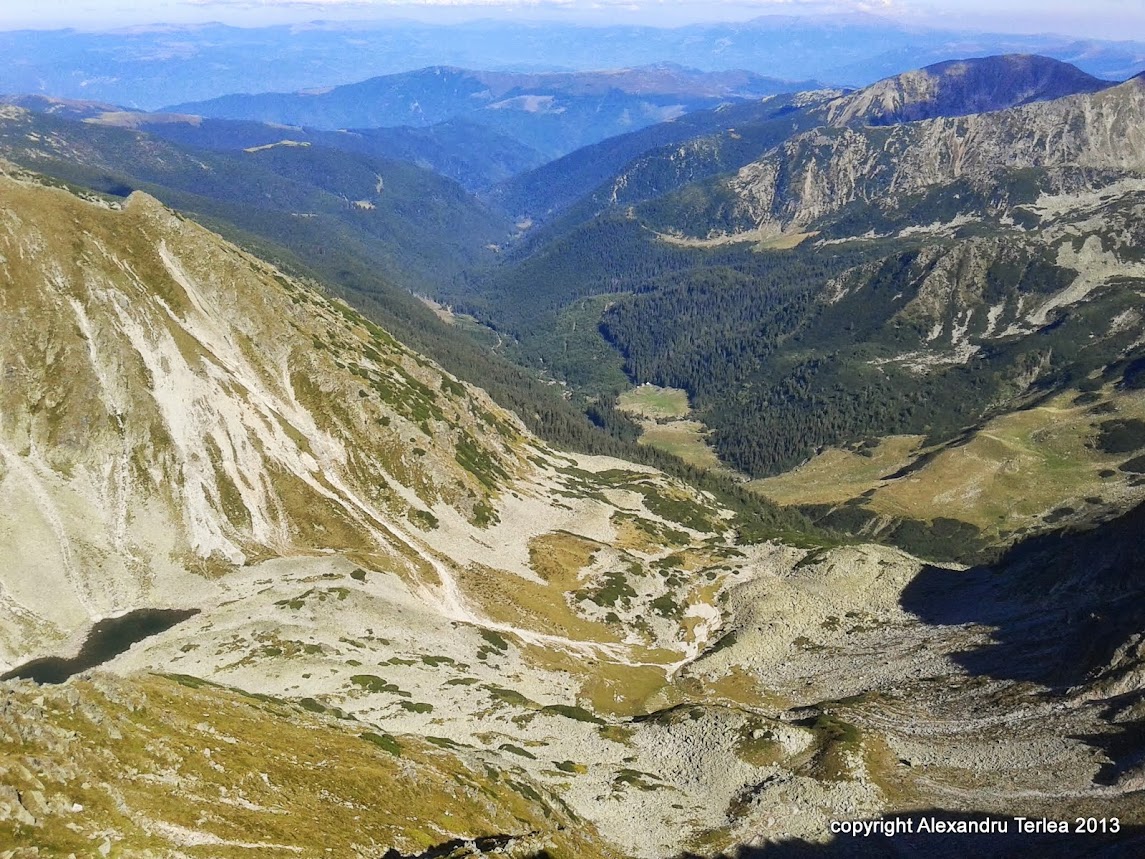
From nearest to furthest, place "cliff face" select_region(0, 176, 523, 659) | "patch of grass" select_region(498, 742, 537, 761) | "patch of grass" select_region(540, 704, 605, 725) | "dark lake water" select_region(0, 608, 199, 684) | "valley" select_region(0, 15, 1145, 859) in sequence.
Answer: "valley" select_region(0, 15, 1145, 859), "patch of grass" select_region(498, 742, 537, 761), "patch of grass" select_region(540, 704, 605, 725), "dark lake water" select_region(0, 608, 199, 684), "cliff face" select_region(0, 176, 523, 659)

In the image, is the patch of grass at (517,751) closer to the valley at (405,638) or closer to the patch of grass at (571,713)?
the valley at (405,638)

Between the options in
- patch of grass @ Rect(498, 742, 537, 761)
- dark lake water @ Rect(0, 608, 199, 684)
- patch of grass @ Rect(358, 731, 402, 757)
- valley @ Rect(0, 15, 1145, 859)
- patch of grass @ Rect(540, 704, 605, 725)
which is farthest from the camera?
dark lake water @ Rect(0, 608, 199, 684)

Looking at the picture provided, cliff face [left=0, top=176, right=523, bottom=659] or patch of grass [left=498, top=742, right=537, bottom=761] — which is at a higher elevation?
cliff face [left=0, top=176, right=523, bottom=659]

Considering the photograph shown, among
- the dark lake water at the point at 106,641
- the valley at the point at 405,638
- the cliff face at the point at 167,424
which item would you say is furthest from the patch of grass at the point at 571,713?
the dark lake water at the point at 106,641

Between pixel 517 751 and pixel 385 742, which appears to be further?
pixel 517 751

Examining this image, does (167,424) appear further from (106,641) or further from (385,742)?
(385,742)

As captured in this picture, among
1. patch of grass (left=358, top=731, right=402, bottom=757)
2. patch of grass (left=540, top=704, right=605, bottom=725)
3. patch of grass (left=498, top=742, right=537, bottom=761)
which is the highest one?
patch of grass (left=358, top=731, right=402, bottom=757)

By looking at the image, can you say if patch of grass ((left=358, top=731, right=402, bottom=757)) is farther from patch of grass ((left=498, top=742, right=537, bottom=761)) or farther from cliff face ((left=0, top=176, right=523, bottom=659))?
Answer: cliff face ((left=0, top=176, right=523, bottom=659))

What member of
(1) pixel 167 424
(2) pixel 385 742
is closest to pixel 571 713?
(2) pixel 385 742

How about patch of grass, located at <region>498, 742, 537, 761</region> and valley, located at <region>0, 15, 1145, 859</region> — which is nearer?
valley, located at <region>0, 15, 1145, 859</region>

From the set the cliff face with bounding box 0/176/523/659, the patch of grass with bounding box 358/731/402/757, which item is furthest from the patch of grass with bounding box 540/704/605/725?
the cliff face with bounding box 0/176/523/659
